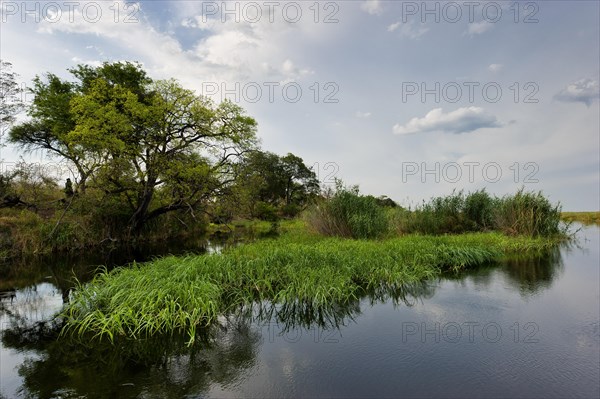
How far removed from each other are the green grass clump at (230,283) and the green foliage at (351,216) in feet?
11.1

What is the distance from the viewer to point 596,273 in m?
8.48

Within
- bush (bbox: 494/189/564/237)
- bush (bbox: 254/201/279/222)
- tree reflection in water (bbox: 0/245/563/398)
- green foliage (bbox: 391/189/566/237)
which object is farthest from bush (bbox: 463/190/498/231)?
bush (bbox: 254/201/279/222)

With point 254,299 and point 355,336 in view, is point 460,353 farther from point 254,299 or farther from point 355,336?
point 254,299

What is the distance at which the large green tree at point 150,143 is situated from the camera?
18.5m

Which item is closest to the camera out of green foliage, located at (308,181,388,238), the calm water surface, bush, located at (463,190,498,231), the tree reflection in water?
the calm water surface

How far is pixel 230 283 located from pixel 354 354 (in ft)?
10.6

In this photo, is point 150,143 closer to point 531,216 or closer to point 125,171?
point 125,171

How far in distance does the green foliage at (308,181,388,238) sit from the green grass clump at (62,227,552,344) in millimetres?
3374

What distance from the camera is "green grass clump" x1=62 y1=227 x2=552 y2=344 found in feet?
Result: 16.9

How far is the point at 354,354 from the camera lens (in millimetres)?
4223

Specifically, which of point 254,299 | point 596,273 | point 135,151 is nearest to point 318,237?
point 254,299

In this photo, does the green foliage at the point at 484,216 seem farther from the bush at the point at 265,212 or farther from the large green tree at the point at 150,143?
the bush at the point at 265,212

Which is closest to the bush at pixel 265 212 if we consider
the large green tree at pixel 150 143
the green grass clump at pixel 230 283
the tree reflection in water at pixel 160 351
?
the large green tree at pixel 150 143

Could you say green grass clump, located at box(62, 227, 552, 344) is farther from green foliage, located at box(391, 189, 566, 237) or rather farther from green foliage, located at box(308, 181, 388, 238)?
green foliage, located at box(391, 189, 566, 237)
